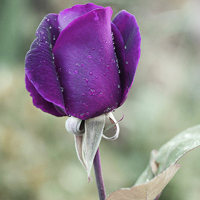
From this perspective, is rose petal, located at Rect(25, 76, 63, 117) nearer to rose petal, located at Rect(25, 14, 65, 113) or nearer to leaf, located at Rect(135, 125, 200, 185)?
rose petal, located at Rect(25, 14, 65, 113)

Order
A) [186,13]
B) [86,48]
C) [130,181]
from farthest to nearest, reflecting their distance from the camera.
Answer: [186,13] → [130,181] → [86,48]

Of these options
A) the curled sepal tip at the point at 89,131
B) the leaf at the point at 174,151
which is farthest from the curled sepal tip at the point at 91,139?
the leaf at the point at 174,151

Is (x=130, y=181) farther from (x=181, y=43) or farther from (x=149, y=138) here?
(x=181, y=43)

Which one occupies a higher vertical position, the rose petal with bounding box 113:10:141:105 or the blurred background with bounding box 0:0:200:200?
the rose petal with bounding box 113:10:141:105

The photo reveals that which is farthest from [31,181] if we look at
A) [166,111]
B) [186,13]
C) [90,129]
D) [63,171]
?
[186,13]

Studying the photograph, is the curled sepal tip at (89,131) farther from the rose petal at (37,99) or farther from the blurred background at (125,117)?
the blurred background at (125,117)

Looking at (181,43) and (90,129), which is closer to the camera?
(90,129)

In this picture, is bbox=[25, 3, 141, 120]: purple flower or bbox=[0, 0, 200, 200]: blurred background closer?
bbox=[25, 3, 141, 120]: purple flower

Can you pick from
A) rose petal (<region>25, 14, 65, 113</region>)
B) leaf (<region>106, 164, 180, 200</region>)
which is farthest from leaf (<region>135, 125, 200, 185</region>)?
rose petal (<region>25, 14, 65, 113</region>)
